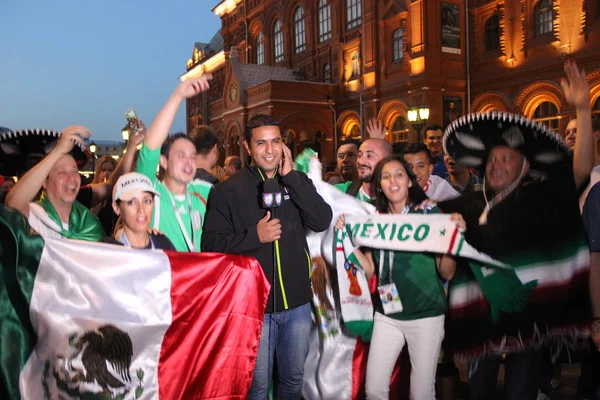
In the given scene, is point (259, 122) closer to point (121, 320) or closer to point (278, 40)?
point (121, 320)

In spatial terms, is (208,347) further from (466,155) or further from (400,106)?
(400,106)

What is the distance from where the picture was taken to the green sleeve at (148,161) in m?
3.65

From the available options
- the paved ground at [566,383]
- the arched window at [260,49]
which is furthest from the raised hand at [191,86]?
the arched window at [260,49]

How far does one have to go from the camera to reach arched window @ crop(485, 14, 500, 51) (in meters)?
21.5

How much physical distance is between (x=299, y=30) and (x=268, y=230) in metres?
32.6

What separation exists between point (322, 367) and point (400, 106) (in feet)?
71.2

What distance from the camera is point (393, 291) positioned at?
3666 mm

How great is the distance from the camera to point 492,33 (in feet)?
71.5

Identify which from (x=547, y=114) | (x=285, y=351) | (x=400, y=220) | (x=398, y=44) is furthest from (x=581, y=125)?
(x=398, y=44)

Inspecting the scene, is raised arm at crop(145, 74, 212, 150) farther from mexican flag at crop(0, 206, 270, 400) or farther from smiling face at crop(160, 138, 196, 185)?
mexican flag at crop(0, 206, 270, 400)

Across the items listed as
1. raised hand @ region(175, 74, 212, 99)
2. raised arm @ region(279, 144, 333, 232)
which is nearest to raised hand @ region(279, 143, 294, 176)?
raised arm @ region(279, 144, 333, 232)

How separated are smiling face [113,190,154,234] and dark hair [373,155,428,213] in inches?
67.9

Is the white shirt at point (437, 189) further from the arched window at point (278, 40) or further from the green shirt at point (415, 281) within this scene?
the arched window at point (278, 40)

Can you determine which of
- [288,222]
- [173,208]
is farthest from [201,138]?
[288,222]
